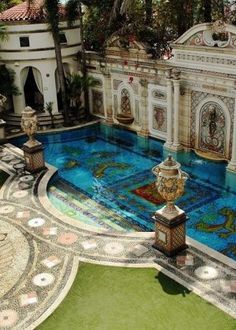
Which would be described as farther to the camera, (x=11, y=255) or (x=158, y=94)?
(x=158, y=94)

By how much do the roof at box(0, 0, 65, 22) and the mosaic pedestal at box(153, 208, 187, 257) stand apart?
12.8 meters

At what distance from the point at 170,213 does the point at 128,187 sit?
4589 mm

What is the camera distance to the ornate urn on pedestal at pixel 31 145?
49.1ft

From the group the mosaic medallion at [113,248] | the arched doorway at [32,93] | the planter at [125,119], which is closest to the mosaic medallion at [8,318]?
the mosaic medallion at [113,248]

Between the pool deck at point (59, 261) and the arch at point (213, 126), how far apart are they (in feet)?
20.2

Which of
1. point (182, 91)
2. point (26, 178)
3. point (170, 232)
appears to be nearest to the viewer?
point (170, 232)

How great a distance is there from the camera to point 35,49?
67.3 feet

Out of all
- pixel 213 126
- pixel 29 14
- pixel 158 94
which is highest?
pixel 29 14

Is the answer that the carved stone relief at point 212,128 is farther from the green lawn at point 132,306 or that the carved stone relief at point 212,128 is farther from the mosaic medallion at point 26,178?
the green lawn at point 132,306

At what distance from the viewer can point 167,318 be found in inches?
329

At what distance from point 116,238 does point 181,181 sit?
257 cm

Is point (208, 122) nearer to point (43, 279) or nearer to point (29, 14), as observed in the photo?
point (43, 279)

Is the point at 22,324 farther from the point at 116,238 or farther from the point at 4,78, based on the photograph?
the point at 4,78

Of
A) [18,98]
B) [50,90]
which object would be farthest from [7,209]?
[18,98]
